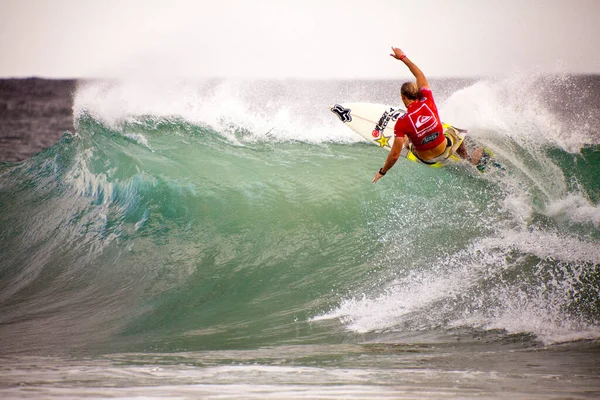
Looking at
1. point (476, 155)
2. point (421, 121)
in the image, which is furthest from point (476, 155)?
point (421, 121)

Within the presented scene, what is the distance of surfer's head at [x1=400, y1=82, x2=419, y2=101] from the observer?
307 cm

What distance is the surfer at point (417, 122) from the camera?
10.1ft

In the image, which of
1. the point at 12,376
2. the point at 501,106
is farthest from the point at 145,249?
the point at 501,106

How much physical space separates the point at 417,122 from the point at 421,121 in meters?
0.03

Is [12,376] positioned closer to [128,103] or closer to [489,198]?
[489,198]

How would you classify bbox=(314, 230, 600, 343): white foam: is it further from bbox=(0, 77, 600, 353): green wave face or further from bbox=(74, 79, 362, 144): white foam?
bbox=(74, 79, 362, 144): white foam

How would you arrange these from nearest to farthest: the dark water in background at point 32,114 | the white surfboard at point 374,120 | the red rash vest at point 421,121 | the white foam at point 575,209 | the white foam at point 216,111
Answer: the red rash vest at point 421,121 < the white foam at point 575,209 < the white surfboard at point 374,120 < the white foam at point 216,111 < the dark water in background at point 32,114

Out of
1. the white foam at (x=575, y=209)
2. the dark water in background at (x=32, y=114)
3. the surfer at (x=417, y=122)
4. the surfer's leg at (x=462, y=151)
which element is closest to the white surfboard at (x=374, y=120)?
Result: the surfer's leg at (x=462, y=151)

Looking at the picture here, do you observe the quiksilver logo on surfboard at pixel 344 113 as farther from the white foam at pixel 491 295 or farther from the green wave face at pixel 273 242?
the white foam at pixel 491 295

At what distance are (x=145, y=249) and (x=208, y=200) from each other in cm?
77

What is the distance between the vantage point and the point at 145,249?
400 cm

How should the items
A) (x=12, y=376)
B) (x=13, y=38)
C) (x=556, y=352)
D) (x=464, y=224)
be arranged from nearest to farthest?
1. (x=12, y=376)
2. (x=556, y=352)
3. (x=464, y=224)
4. (x=13, y=38)

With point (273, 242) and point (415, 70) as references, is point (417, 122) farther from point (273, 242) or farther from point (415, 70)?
point (273, 242)

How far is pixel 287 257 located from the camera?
3.76 metres
